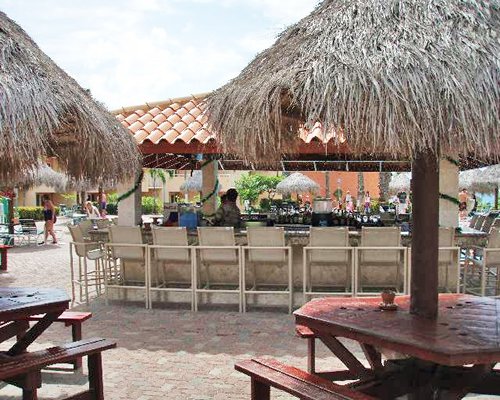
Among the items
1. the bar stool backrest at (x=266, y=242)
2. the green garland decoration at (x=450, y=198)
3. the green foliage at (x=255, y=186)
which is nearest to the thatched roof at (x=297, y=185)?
the green foliage at (x=255, y=186)

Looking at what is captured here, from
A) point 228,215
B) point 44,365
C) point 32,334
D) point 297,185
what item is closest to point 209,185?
point 228,215

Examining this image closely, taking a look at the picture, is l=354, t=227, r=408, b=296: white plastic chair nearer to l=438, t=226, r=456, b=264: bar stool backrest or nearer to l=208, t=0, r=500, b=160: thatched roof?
l=438, t=226, r=456, b=264: bar stool backrest

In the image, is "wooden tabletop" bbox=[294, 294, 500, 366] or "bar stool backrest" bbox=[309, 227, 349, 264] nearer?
"wooden tabletop" bbox=[294, 294, 500, 366]

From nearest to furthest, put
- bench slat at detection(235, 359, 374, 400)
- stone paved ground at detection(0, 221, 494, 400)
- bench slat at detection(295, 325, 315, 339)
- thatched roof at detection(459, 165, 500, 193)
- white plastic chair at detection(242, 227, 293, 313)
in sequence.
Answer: bench slat at detection(235, 359, 374, 400) → bench slat at detection(295, 325, 315, 339) → stone paved ground at detection(0, 221, 494, 400) → white plastic chair at detection(242, 227, 293, 313) → thatched roof at detection(459, 165, 500, 193)

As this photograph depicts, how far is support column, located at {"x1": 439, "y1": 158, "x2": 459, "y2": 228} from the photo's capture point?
26.6ft

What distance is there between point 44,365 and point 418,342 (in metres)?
2.62

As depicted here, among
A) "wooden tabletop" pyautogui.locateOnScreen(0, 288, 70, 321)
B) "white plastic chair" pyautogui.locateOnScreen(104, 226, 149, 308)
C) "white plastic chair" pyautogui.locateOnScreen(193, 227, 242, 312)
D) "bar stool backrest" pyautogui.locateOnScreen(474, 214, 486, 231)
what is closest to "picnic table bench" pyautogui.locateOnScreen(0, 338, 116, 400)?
"wooden tabletop" pyautogui.locateOnScreen(0, 288, 70, 321)

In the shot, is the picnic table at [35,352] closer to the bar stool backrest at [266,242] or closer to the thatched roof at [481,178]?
the bar stool backrest at [266,242]

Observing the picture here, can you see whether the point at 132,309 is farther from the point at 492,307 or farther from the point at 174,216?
the point at 492,307

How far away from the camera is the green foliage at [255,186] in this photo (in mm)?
34500

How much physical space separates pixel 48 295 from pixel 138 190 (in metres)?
4.51

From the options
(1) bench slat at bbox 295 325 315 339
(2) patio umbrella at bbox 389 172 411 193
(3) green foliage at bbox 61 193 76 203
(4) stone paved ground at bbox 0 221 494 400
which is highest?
(2) patio umbrella at bbox 389 172 411 193

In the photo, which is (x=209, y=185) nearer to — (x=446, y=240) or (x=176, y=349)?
(x=446, y=240)

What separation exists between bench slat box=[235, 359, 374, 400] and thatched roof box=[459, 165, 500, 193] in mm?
19013
